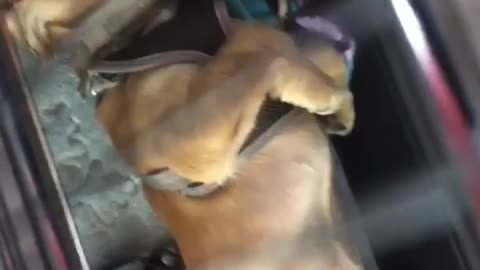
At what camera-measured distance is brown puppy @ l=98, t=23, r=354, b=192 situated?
571 millimetres

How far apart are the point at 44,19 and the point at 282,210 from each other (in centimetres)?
26

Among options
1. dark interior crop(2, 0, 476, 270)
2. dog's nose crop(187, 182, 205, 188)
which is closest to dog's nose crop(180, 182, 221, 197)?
dog's nose crop(187, 182, 205, 188)

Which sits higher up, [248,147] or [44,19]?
[44,19]

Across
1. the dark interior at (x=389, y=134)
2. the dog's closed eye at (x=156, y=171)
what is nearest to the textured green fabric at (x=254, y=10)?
the dark interior at (x=389, y=134)

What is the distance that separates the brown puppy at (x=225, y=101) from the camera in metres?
0.57

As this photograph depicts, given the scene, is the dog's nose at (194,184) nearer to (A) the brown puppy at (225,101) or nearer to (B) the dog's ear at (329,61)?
(A) the brown puppy at (225,101)

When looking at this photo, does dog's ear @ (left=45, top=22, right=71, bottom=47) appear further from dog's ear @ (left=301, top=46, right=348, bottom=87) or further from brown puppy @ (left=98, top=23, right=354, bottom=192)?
dog's ear @ (left=301, top=46, right=348, bottom=87)

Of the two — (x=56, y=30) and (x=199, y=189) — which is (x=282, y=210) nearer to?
(x=199, y=189)

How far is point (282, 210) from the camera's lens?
2.02 feet

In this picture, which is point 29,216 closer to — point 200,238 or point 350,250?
point 200,238

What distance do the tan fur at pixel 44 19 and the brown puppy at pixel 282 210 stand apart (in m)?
0.19

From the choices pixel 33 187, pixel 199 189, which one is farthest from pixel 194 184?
pixel 33 187

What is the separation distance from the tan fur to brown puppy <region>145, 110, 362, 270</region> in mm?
190

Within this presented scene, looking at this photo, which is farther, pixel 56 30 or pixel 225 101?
pixel 56 30
